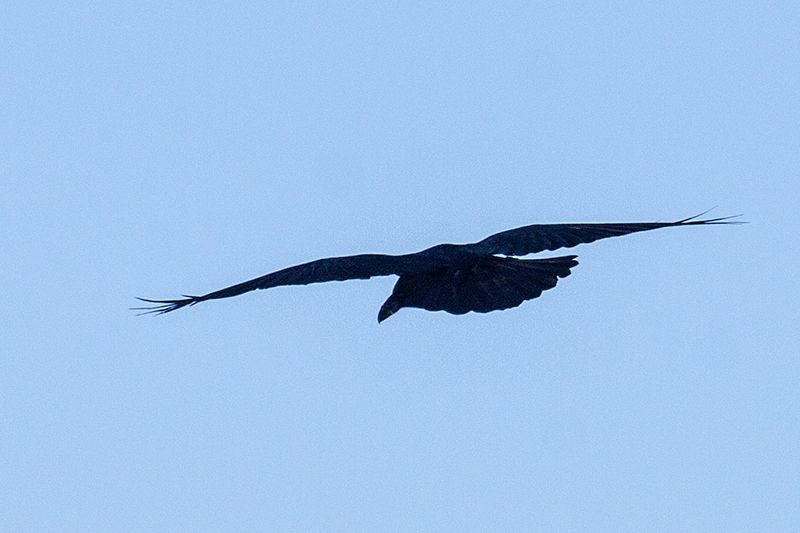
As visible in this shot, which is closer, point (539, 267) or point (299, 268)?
point (299, 268)

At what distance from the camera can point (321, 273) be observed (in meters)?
12.4

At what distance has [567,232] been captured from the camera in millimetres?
13359

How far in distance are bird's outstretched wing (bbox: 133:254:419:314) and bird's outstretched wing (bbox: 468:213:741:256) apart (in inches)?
37.4

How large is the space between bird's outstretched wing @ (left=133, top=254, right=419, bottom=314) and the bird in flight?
0.08 m

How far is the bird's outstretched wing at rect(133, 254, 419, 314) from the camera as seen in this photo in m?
12.3

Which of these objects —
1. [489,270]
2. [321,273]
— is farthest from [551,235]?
[321,273]

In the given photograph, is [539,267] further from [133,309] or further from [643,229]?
[133,309]

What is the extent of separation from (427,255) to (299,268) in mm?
1192

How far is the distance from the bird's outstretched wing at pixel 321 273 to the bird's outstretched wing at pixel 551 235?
950 millimetres

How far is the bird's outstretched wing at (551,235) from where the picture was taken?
1301 centimetres

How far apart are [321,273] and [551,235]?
2.21m

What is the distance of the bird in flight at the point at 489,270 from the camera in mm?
13008

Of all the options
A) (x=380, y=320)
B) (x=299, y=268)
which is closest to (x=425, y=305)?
(x=380, y=320)

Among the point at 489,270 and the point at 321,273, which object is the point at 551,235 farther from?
the point at 321,273
